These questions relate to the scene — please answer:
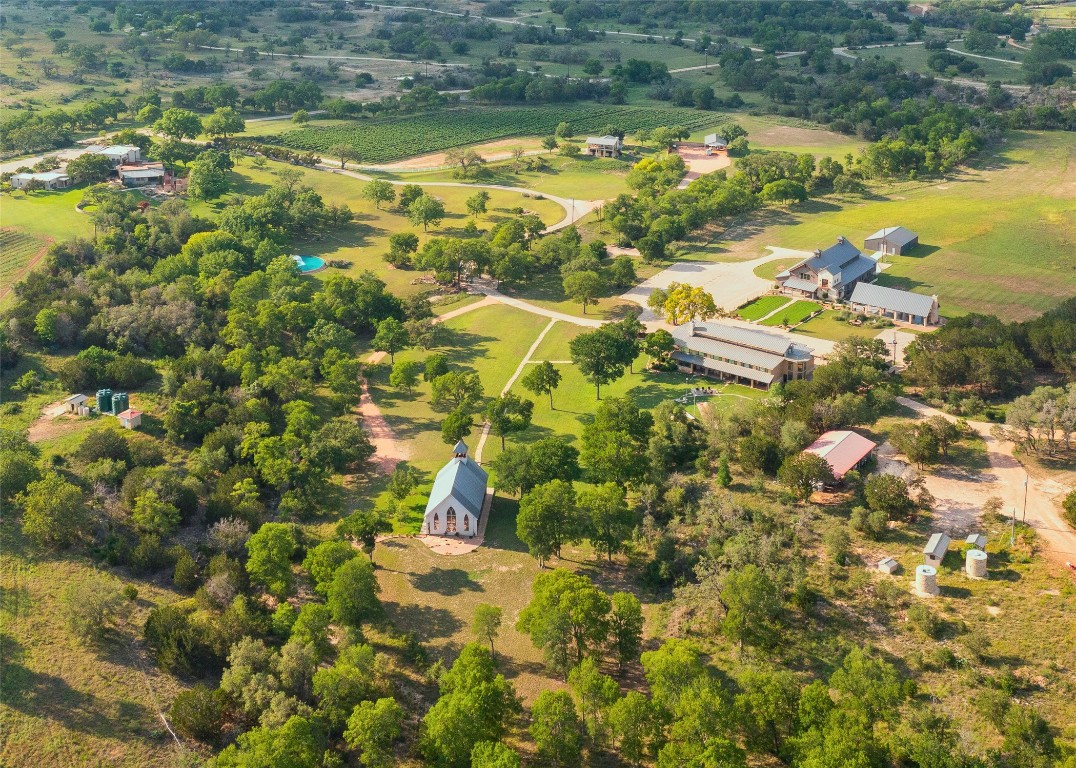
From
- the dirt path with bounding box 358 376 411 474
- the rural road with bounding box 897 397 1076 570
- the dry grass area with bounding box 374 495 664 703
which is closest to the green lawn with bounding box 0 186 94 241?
the dirt path with bounding box 358 376 411 474

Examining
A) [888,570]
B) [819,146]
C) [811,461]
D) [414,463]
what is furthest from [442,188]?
[888,570]

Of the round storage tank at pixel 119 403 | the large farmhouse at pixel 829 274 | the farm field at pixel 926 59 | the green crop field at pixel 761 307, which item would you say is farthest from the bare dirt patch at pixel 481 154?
the farm field at pixel 926 59

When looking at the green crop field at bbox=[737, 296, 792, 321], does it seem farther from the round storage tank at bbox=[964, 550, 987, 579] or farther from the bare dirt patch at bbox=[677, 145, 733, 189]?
the round storage tank at bbox=[964, 550, 987, 579]

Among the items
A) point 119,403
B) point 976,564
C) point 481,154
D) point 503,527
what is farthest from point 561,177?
point 976,564

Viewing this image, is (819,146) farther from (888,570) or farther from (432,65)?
(888,570)

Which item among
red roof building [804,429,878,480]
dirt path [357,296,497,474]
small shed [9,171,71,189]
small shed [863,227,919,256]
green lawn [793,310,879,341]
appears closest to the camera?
red roof building [804,429,878,480]

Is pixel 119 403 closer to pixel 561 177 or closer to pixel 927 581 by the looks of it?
pixel 927 581
